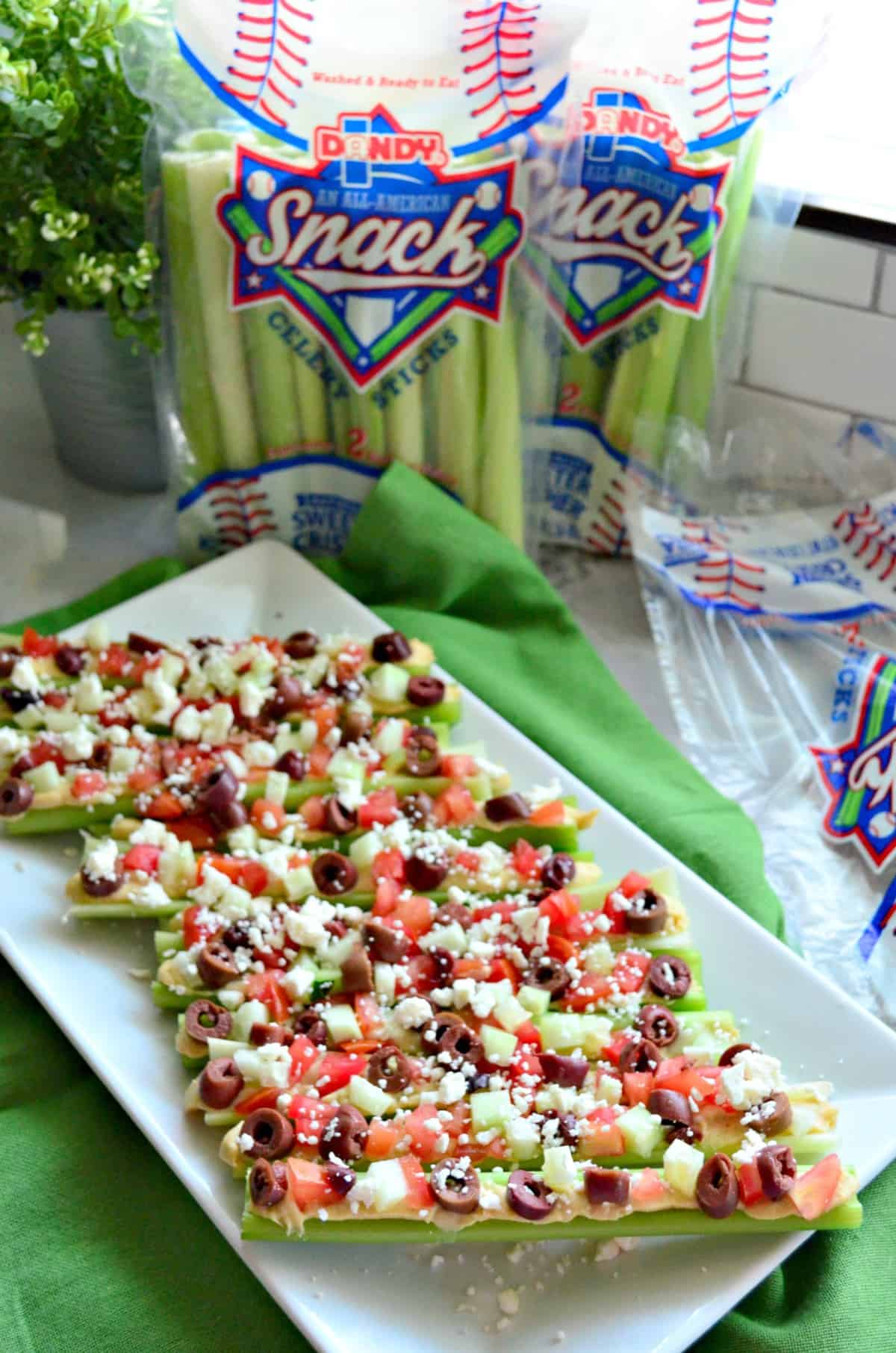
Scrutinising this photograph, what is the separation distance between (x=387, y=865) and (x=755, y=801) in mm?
525

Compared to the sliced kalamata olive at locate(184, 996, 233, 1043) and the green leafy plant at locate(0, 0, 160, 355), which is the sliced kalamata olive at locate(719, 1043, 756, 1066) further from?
the green leafy plant at locate(0, 0, 160, 355)

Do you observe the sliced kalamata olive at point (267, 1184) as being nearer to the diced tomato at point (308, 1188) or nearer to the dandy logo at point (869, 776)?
the diced tomato at point (308, 1188)

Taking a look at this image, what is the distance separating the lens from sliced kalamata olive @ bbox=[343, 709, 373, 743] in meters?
1.66

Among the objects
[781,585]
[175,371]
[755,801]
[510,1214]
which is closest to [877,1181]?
[510,1214]

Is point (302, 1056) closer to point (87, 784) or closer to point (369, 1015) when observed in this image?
point (369, 1015)

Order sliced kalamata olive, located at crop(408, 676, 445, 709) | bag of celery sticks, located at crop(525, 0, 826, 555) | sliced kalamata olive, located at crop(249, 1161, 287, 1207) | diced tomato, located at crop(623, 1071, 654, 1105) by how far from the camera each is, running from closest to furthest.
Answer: sliced kalamata olive, located at crop(249, 1161, 287, 1207) < diced tomato, located at crop(623, 1071, 654, 1105) < bag of celery sticks, located at crop(525, 0, 826, 555) < sliced kalamata olive, located at crop(408, 676, 445, 709)

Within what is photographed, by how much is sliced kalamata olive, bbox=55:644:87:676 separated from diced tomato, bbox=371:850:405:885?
48cm

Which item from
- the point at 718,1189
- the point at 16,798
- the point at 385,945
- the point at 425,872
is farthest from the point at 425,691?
the point at 718,1189

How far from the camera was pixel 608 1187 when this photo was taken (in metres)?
1.17

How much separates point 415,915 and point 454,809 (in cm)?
16

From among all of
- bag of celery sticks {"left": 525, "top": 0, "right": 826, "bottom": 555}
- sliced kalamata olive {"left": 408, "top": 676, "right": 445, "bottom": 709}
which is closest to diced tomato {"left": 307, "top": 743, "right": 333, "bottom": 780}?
sliced kalamata olive {"left": 408, "top": 676, "right": 445, "bottom": 709}

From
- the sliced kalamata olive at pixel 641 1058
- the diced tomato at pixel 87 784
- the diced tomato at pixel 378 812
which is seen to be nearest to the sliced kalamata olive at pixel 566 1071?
the sliced kalamata olive at pixel 641 1058

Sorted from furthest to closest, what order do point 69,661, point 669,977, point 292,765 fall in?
point 69,661, point 292,765, point 669,977

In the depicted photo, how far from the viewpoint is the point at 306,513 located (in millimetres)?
2023
